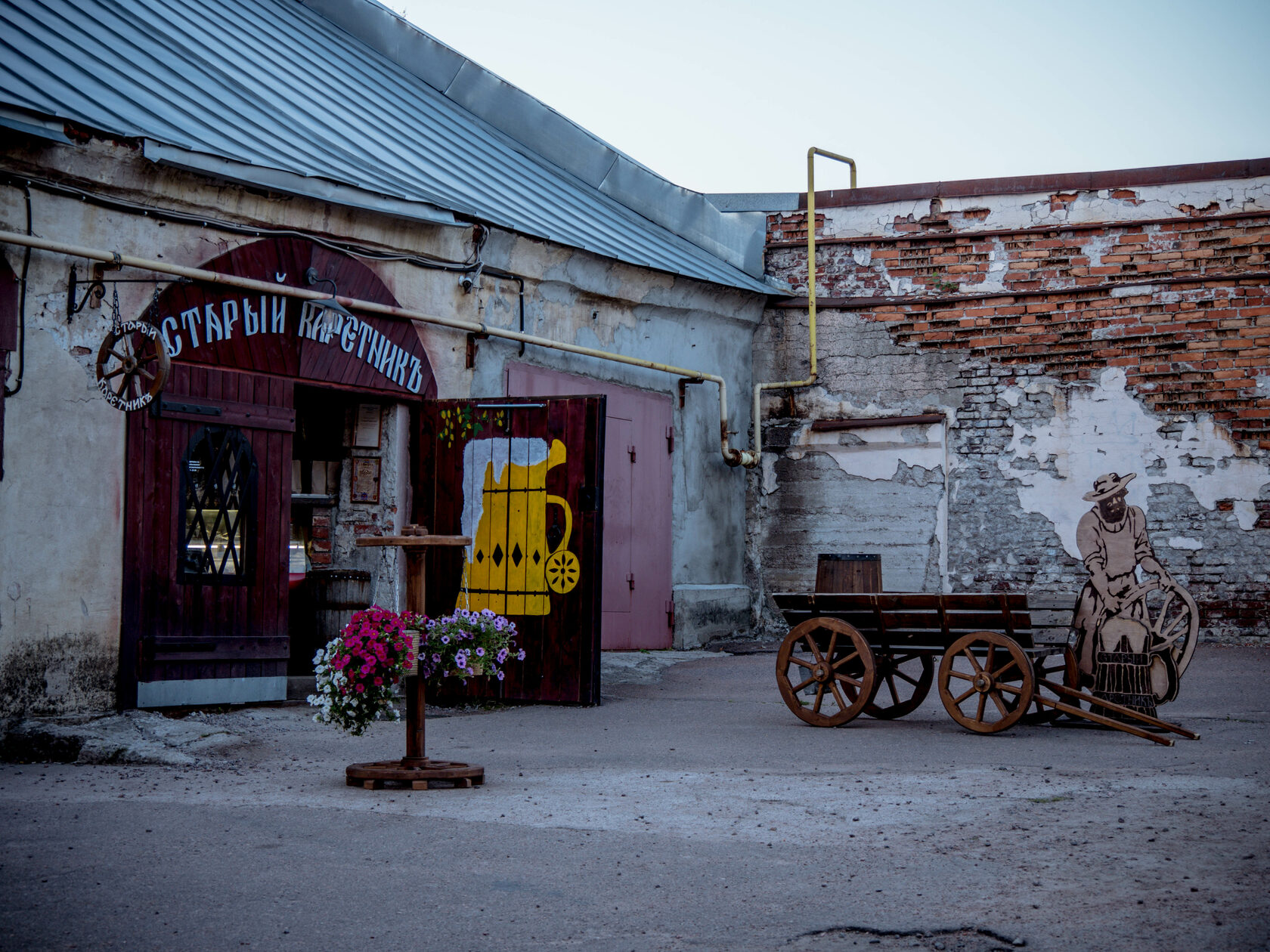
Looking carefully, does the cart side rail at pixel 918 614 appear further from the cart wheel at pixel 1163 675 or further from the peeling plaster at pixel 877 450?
the peeling plaster at pixel 877 450

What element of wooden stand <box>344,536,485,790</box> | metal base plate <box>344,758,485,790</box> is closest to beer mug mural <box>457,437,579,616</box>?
wooden stand <box>344,536,485,790</box>

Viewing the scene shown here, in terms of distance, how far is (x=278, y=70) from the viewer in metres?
10.9

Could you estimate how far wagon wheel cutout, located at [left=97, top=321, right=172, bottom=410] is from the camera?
7.04 m

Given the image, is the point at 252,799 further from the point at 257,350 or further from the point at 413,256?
the point at 413,256

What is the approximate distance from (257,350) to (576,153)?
274 inches

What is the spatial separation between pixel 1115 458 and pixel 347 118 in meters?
7.62

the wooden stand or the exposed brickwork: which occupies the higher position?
the exposed brickwork

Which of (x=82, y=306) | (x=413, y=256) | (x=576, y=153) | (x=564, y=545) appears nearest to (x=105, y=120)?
(x=82, y=306)

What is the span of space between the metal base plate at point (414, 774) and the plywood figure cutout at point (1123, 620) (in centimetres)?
353

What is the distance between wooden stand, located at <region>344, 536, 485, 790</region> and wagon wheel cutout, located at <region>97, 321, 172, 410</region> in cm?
206

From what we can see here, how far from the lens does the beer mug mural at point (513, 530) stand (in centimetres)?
904

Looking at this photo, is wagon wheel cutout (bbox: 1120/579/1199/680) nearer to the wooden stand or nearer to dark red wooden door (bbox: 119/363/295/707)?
the wooden stand

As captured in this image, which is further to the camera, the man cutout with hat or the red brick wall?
the red brick wall

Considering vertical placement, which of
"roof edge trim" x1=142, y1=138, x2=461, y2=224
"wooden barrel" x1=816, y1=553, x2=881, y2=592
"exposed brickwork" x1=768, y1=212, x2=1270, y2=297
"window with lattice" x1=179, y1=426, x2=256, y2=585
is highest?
"exposed brickwork" x1=768, y1=212, x2=1270, y2=297
